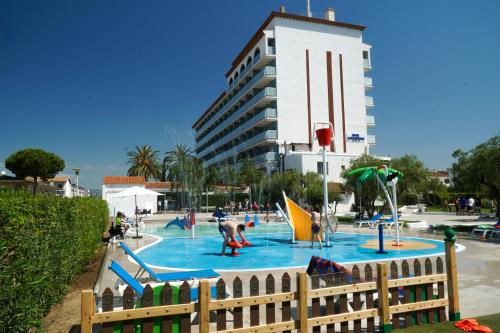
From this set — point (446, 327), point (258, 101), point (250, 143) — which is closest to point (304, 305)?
point (446, 327)

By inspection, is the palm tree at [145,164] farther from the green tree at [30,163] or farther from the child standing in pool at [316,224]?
the child standing in pool at [316,224]

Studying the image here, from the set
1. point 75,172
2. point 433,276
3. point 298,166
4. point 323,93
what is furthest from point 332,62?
point 433,276

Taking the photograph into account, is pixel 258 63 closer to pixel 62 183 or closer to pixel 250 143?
Result: pixel 250 143

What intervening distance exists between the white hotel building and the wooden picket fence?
40972 mm

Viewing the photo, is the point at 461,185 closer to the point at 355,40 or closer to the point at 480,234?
the point at 480,234

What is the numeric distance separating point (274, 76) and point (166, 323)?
4843 centimetres

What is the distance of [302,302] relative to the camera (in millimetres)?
4426

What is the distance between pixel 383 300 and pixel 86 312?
3695 millimetres

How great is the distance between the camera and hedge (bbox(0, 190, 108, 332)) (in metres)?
3.95

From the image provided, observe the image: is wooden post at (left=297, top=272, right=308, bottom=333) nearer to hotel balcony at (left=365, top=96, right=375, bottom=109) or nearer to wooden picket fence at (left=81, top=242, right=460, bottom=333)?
wooden picket fence at (left=81, top=242, right=460, bottom=333)

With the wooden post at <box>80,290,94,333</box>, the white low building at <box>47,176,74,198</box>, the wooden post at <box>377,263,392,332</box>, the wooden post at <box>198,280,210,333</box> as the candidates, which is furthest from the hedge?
the white low building at <box>47,176,74,198</box>

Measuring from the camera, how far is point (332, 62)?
53094 millimetres

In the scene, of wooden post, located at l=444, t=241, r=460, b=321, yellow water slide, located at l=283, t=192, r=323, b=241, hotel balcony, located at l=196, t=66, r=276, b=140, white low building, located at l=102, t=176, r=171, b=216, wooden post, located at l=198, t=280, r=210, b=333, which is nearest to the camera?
wooden post, located at l=198, t=280, r=210, b=333

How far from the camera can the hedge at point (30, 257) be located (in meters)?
3.95
